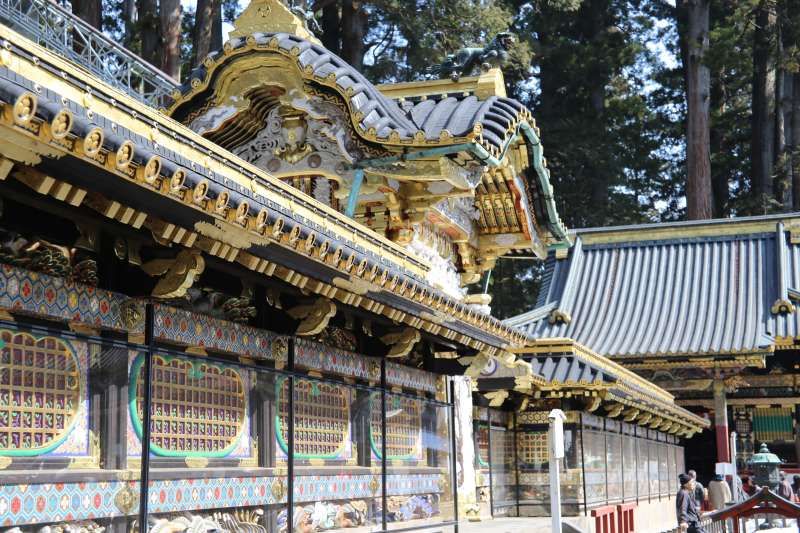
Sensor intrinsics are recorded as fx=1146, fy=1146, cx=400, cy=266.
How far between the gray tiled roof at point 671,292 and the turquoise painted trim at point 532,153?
1228 cm

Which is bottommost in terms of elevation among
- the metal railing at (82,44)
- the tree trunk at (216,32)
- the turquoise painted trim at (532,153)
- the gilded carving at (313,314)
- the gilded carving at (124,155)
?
the gilded carving at (313,314)

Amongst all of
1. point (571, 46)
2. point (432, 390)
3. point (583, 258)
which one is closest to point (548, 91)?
point (571, 46)

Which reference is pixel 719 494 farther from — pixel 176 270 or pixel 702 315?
pixel 176 270

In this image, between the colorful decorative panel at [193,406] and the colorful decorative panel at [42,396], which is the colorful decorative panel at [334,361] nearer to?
the colorful decorative panel at [193,406]

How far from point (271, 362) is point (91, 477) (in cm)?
279

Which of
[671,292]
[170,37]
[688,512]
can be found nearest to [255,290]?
[688,512]

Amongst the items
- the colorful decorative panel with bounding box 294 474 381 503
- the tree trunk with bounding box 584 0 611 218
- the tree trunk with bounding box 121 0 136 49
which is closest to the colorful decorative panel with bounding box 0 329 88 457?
the colorful decorative panel with bounding box 294 474 381 503

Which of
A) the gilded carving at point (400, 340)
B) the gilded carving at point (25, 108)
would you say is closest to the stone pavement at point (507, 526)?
the gilded carving at point (400, 340)

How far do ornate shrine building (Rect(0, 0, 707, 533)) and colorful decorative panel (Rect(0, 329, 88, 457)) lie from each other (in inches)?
0.7

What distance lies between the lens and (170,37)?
26.5 meters

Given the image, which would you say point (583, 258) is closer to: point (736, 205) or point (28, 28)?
point (736, 205)

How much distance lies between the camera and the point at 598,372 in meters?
20.6

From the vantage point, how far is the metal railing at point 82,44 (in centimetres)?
1995

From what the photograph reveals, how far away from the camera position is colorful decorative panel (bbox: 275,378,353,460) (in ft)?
34.4
